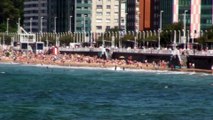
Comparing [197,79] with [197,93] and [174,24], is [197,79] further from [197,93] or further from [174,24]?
[174,24]

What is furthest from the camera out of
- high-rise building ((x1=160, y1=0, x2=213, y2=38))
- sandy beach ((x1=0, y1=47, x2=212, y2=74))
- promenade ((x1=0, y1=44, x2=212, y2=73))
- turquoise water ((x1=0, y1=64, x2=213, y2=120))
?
high-rise building ((x1=160, y1=0, x2=213, y2=38))

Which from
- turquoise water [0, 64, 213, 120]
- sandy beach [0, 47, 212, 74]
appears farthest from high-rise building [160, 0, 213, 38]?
turquoise water [0, 64, 213, 120]

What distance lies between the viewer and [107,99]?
256ft

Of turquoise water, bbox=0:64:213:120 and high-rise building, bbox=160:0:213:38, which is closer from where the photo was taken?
turquoise water, bbox=0:64:213:120

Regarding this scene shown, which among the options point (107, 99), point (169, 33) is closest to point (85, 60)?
point (169, 33)

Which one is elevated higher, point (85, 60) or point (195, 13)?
point (195, 13)

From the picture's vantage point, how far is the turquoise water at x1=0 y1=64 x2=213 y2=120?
6475 cm

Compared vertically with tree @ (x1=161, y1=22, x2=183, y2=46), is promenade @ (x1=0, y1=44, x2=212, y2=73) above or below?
below

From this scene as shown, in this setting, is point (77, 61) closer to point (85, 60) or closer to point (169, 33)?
point (85, 60)

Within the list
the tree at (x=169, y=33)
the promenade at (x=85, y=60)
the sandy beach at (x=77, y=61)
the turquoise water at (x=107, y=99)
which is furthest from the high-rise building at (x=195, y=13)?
the turquoise water at (x=107, y=99)

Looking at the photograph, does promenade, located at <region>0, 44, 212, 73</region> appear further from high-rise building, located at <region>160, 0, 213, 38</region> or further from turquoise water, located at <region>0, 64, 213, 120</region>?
turquoise water, located at <region>0, 64, 213, 120</region>

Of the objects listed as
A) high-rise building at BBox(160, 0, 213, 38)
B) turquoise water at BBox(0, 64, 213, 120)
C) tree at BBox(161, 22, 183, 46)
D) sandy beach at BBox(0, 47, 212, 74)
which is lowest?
turquoise water at BBox(0, 64, 213, 120)

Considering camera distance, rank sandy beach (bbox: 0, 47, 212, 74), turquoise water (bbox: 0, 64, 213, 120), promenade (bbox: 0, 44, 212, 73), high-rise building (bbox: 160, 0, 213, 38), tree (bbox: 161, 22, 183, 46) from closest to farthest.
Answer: turquoise water (bbox: 0, 64, 213, 120) → sandy beach (bbox: 0, 47, 212, 74) → promenade (bbox: 0, 44, 212, 73) → tree (bbox: 161, 22, 183, 46) → high-rise building (bbox: 160, 0, 213, 38)

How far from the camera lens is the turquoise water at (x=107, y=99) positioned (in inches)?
2549
